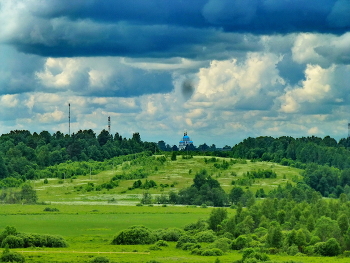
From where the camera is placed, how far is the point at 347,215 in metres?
119

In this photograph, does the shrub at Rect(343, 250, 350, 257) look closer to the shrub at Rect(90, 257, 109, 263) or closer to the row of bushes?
the shrub at Rect(90, 257, 109, 263)

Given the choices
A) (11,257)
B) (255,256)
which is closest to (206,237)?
(255,256)

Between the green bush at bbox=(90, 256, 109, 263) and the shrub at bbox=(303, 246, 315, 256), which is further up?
the green bush at bbox=(90, 256, 109, 263)

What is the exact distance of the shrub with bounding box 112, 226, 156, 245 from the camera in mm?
113312

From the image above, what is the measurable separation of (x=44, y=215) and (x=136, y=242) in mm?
56166

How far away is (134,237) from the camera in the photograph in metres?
114

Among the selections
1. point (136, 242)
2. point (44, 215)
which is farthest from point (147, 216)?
point (136, 242)

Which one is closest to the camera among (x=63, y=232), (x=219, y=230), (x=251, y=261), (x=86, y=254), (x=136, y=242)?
(x=251, y=261)

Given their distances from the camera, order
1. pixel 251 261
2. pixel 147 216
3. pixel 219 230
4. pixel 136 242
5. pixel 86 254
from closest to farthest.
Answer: pixel 251 261 → pixel 86 254 → pixel 136 242 → pixel 219 230 → pixel 147 216

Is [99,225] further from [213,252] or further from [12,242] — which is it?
[213,252]

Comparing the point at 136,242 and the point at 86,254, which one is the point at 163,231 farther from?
the point at 86,254

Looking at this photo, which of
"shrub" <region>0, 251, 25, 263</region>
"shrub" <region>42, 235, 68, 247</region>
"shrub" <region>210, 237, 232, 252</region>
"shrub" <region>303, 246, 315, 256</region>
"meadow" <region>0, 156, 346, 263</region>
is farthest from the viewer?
"shrub" <region>42, 235, 68, 247</region>

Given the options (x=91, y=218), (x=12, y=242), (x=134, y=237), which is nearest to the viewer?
(x=12, y=242)

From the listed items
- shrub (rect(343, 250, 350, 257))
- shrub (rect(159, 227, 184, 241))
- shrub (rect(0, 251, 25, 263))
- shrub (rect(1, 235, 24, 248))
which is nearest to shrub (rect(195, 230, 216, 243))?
shrub (rect(159, 227, 184, 241))
